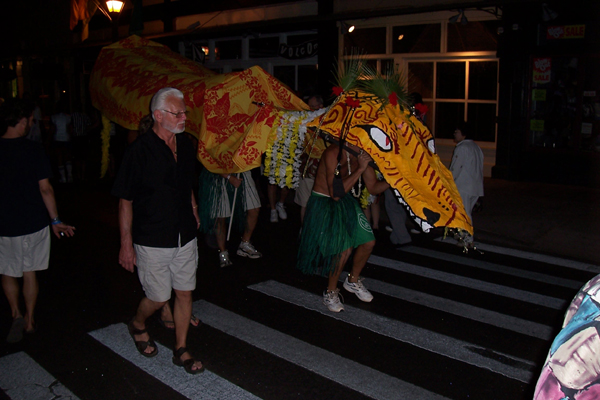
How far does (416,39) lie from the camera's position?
47.3ft

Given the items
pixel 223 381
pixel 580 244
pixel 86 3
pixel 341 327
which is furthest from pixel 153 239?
pixel 86 3

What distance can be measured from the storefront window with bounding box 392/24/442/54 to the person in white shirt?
21.7 feet

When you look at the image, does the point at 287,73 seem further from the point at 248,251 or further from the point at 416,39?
the point at 248,251

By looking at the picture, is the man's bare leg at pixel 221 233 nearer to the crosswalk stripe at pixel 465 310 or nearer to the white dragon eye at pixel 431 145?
the crosswalk stripe at pixel 465 310

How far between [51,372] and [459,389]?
307cm

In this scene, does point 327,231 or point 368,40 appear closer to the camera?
point 327,231

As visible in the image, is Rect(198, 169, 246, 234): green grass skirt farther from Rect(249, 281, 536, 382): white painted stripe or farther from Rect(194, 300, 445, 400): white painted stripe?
Rect(194, 300, 445, 400): white painted stripe

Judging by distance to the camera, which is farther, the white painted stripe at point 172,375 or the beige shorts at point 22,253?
the beige shorts at point 22,253

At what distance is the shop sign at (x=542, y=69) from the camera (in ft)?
39.8

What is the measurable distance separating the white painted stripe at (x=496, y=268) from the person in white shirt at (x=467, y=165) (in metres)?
1.01

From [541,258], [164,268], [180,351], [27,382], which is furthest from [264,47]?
[27,382]

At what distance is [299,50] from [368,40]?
2479 millimetres

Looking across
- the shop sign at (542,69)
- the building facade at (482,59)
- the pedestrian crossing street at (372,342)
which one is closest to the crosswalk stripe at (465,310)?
the pedestrian crossing street at (372,342)

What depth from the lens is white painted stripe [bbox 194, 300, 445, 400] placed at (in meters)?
4.11
